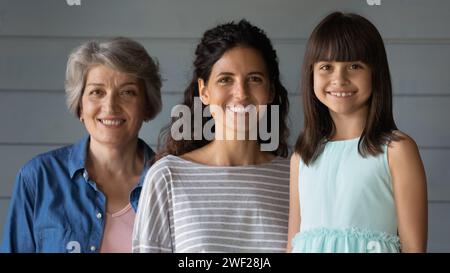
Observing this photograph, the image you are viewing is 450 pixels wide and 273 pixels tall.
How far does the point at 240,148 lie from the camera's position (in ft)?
6.68

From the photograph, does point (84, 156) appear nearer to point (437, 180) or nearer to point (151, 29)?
point (151, 29)

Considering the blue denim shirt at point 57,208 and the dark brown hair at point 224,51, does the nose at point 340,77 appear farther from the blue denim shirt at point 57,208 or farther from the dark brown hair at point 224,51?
the blue denim shirt at point 57,208

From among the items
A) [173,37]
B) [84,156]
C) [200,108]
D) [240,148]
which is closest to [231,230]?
[240,148]

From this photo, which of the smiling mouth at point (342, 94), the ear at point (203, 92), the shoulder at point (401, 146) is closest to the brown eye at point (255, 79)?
the ear at point (203, 92)

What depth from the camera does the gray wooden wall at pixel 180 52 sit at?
2643mm

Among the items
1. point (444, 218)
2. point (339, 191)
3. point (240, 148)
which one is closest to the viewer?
point (339, 191)

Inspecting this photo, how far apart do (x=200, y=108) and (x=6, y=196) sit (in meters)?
0.93

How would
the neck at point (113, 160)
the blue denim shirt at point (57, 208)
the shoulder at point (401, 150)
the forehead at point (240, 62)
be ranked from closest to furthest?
the shoulder at point (401, 150), the forehead at point (240, 62), the blue denim shirt at point (57, 208), the neck at point (113, 160)

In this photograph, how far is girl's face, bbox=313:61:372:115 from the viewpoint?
1823 mm

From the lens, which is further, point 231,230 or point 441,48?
point 441,48

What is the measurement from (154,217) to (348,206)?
0.49 m

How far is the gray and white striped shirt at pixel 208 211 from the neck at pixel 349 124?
A: 0.24 m

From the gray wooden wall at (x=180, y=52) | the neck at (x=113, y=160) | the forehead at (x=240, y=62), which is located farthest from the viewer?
the gray wooden wall at (x=180, y=52)

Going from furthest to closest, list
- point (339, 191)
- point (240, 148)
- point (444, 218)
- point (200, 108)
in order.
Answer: point (444, 218) < point (200, 108) < point (240, 148) < point (339, 191)
